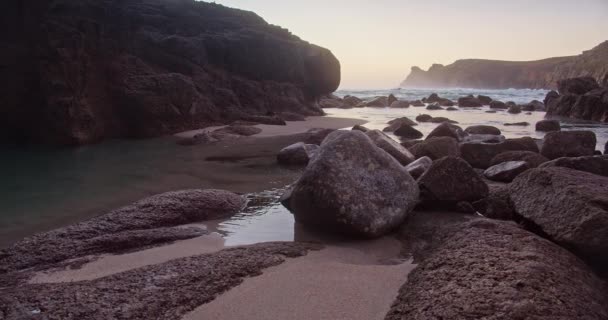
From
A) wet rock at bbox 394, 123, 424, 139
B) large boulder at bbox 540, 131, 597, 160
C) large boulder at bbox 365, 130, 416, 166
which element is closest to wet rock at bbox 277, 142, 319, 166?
large boulder at bbox 365, 130, 416, 166

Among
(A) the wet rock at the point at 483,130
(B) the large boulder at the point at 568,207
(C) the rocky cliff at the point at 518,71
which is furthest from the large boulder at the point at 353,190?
(C) the rocky cliff at the point at 518,71

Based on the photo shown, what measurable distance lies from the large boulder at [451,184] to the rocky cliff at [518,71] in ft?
181

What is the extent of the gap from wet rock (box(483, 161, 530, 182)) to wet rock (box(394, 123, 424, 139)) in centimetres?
639

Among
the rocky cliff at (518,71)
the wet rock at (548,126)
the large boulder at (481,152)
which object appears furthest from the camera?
the rocky cliff at (518,71)

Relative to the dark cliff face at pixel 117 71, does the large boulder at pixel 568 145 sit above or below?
below

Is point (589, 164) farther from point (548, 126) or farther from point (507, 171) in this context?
point (548, 126)

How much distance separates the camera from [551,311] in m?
2.24

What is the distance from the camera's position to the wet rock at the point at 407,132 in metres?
13.3

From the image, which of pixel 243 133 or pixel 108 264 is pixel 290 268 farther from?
pixel 243 133

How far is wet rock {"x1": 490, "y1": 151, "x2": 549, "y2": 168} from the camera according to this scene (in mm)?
6592

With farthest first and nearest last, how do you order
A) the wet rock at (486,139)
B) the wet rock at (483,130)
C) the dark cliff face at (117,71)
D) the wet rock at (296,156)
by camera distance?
the wet rock at (483,130)
the dark cliff face at (117,71)
the wet rock at (486,139)
the wet rock at (296,156)

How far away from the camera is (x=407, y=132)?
44.3 feet

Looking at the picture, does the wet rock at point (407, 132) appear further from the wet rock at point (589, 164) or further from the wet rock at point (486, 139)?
the wet rock at point (589, 164)

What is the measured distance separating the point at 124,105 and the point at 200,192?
9.31 meters
